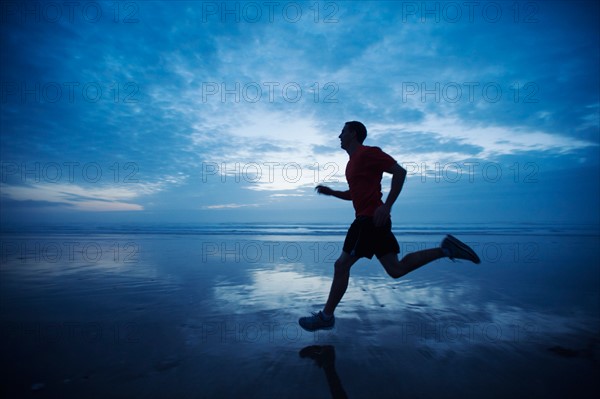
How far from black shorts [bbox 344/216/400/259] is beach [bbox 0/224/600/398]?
2.91 feet

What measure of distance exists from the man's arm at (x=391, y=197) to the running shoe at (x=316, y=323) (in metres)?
1.18

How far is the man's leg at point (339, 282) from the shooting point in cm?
319

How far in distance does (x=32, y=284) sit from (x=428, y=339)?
20.9 feet

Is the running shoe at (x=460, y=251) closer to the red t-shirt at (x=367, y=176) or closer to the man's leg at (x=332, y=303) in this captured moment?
the red t-shirt at (x=367, y=176)

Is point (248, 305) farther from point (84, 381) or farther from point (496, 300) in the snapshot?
point (496, 300)

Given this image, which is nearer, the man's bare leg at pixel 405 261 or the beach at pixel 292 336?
the beach at pixel 292 336

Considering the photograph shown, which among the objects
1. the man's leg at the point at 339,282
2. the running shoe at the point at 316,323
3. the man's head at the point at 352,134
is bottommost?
the running shoe at the point at 316,323

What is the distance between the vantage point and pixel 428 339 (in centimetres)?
304

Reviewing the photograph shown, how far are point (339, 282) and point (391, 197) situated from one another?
3.58ft

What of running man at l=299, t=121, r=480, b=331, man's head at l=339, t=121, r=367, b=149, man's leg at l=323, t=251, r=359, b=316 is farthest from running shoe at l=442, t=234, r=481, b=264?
man's head at l=339, t=121, r=367, b=149

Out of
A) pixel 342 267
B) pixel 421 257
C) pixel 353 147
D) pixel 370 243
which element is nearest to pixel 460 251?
pixel 421 257

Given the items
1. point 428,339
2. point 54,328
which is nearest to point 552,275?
point 428,339

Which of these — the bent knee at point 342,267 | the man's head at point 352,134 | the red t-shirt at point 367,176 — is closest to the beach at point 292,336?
the bent knee at point 342,267

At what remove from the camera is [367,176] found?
3.18 metres
